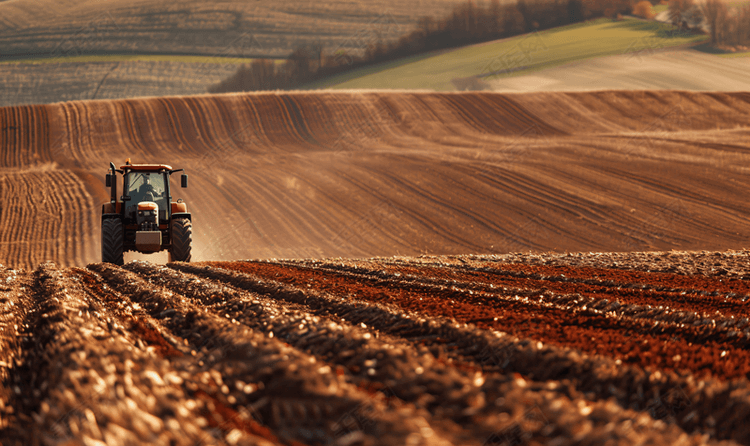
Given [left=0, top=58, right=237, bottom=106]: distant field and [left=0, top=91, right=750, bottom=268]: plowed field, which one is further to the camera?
[left=0, top=58, right=237, bottom=106]: distant field

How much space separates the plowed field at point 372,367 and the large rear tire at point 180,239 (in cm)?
546

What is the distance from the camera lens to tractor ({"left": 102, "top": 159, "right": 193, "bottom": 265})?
14.0 meters

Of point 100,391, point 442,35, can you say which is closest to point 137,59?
point 442,35

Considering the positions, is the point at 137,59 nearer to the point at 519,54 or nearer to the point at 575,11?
the point at 519,54

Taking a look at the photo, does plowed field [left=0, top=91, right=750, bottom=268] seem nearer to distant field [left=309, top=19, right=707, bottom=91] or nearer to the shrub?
distant field [left=309, top=19, right=707, bottom=91]

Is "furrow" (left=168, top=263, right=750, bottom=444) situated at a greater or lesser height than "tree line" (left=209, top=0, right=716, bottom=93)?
lesser

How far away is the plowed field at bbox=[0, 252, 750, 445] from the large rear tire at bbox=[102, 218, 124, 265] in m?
5.04

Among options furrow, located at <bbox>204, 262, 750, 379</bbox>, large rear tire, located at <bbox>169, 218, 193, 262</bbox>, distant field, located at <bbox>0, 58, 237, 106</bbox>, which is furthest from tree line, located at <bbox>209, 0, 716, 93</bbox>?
furrow, located at <bbox>204, 262, 750, 379</bbox>

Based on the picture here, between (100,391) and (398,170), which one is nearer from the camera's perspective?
(100,391)

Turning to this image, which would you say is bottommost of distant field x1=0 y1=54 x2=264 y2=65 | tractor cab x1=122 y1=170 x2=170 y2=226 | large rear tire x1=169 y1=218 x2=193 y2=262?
large rear tire x1=169 y1=218 x2=193 y2=262

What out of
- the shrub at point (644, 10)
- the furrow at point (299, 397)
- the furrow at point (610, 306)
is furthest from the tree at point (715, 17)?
the furrow at point (299, 397)

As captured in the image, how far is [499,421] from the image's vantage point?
3.34 m

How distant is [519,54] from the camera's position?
67062 millimetres

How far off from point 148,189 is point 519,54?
60325 millimetres
